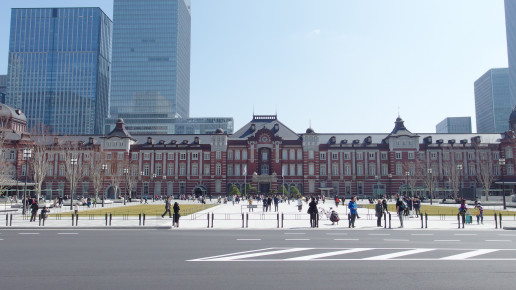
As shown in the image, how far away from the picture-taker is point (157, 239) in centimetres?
1883

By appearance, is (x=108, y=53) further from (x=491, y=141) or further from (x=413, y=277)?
(x=413, y=277)

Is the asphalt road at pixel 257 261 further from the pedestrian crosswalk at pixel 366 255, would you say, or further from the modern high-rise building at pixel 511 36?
the modern high-rise building at pixel 511 36

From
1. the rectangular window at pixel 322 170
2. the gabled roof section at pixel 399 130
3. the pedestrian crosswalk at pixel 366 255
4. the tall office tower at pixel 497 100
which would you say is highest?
the tall office tower at pixel 497 100

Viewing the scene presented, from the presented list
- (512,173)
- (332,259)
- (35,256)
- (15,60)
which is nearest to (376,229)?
(332,259)

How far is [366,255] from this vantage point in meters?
14.1

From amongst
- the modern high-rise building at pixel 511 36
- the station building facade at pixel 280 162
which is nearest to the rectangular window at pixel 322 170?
the station building facade at pixel 280 162

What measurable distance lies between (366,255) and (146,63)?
154 metres

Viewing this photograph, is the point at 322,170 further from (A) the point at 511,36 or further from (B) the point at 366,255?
(A) the point at 511,36

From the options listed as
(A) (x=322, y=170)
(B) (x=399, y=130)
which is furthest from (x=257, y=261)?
(B) (x=399, y=130)

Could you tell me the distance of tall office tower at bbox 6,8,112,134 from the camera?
16212cm

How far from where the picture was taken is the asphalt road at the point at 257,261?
9.98 metres

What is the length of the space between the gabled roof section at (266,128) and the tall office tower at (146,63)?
77.2 m

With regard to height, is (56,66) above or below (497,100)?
above

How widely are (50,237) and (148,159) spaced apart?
66642 millimetres
